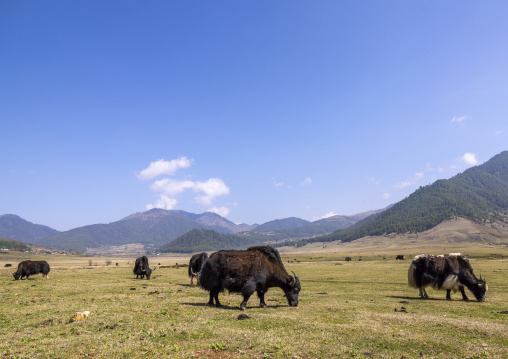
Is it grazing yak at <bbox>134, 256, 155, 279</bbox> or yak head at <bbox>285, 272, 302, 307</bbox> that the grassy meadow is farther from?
grazing yak at <bbox>134, 256, 155, 279</bbox>

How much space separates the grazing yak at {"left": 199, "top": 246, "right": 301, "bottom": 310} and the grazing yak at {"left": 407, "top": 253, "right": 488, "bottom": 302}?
11553 mm

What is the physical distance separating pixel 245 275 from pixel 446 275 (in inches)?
650

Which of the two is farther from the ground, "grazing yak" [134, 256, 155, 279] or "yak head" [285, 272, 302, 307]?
"yak head" [285, 272, 302, 307]

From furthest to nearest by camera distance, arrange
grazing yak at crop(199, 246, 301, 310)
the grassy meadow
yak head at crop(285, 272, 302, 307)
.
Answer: yak head at crop(285, 272, 302, 307) → grazing yak at crop(199, 246, 301, 310) → the grassy meadow

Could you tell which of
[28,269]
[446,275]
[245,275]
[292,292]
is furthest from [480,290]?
[28,269]

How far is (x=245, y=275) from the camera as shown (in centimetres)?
1683

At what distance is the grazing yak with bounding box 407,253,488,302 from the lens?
21.4m

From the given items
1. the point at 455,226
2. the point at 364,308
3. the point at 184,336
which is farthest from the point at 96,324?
the point at 455,226

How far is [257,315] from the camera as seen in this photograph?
14.1 m

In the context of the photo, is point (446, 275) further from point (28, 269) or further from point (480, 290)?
point (28, 269)

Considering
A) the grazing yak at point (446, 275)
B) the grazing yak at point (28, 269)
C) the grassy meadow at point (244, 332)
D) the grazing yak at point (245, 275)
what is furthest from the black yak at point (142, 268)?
the grazing yak at point (446, 275)

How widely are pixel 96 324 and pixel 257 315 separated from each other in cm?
734

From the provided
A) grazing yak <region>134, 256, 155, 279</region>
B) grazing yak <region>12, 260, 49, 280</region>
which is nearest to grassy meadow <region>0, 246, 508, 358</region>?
grazing yak <region>134, 256, 155, 279</region>

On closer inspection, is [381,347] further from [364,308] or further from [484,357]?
[364,308]
